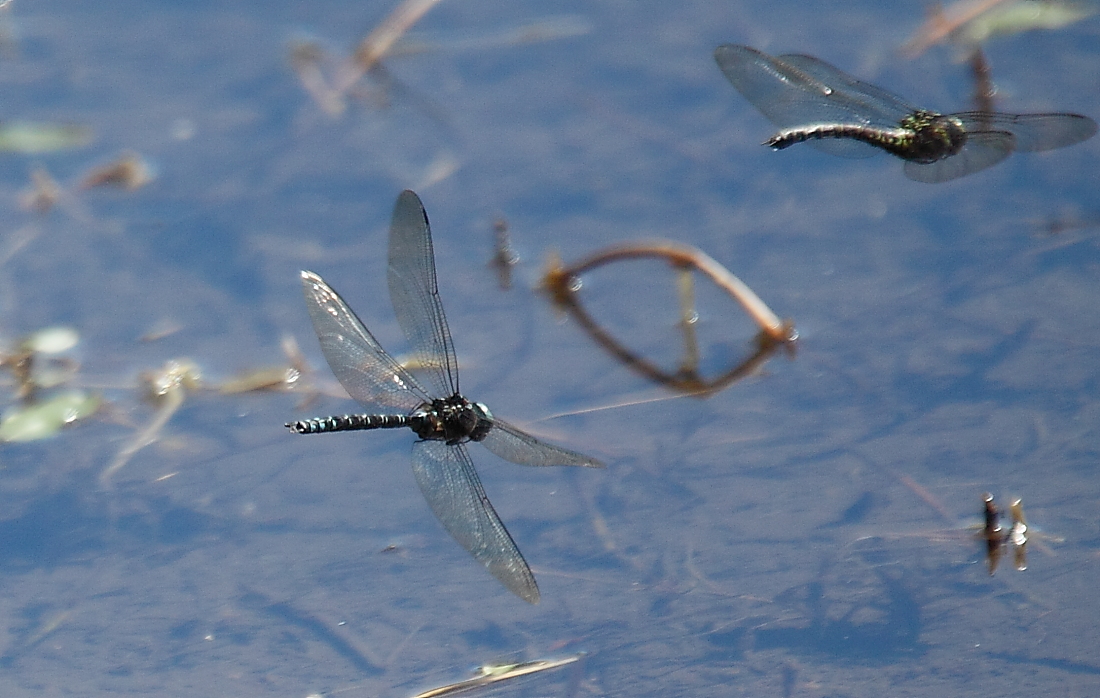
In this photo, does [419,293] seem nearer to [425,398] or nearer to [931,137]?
[425,398]

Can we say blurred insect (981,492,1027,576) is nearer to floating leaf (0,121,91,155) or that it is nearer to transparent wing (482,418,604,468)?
transparent wing (482,418,604,468)

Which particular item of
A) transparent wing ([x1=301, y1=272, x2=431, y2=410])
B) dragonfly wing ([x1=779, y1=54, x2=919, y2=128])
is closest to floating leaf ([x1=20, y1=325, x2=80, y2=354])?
transparent wing ([x1=301, y1=272, x2=431, y2=410])

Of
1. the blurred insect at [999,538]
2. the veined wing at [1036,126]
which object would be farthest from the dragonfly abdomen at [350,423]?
the veined wing at [1036,126]

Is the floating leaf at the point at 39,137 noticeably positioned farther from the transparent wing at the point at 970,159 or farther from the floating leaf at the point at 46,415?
the transparent wing at the point at 970,159

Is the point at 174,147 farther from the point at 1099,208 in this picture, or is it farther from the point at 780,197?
the point at 1099,208

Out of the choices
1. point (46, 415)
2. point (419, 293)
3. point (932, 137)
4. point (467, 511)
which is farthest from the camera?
point (932, 137)

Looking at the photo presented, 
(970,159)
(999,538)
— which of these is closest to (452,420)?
(999,538)

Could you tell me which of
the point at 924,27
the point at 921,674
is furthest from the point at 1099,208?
the point at 921,674
